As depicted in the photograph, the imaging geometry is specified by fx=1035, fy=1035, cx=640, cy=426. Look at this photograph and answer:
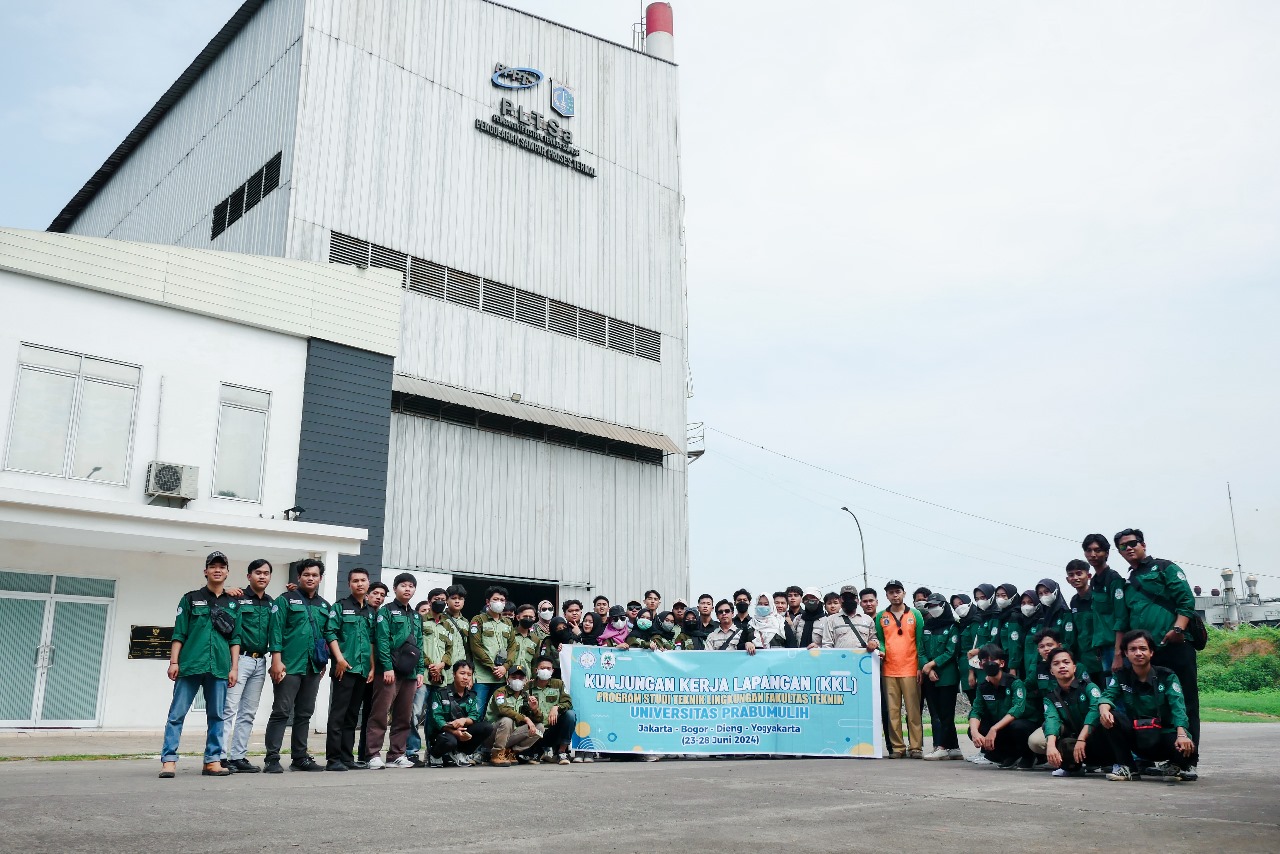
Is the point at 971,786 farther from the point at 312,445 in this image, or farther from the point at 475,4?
the point at 475,4

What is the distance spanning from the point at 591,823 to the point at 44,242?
1498cm

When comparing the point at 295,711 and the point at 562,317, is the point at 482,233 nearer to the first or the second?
the point at 562,317

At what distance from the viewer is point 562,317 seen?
26.5 metres

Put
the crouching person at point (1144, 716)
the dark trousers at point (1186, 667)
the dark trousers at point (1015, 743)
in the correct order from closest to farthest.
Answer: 1. the crouching person at point (1144, 716)
2. the dark trousers at point (1186, 667)
3. the dark trousers at point (1015, 743)

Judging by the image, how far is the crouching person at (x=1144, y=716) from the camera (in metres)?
8.12

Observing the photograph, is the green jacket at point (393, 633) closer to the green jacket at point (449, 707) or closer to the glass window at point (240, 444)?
the green jacket at point (449, 707)

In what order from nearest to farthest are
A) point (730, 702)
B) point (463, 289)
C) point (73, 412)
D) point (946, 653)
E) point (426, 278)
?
point (946, 653) < point (730, 702) < point (73, 412) < point (426, 278) < point (463, 289)

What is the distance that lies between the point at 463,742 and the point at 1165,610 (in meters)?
6.59

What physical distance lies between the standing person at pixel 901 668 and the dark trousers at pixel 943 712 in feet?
0.54

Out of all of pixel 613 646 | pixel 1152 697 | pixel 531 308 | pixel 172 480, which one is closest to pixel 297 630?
pixel 613 646

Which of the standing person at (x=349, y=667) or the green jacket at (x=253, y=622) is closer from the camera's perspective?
the green jacket at (x=253, y=622)

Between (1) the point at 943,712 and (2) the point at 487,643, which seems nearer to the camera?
(2) the point at 487,643

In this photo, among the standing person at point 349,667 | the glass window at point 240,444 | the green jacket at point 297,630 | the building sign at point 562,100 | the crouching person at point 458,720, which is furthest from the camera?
the building sign at point 562,100

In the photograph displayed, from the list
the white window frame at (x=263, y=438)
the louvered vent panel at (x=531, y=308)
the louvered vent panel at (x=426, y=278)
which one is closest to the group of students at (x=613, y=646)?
the white window frame at (x=263, y=438)
